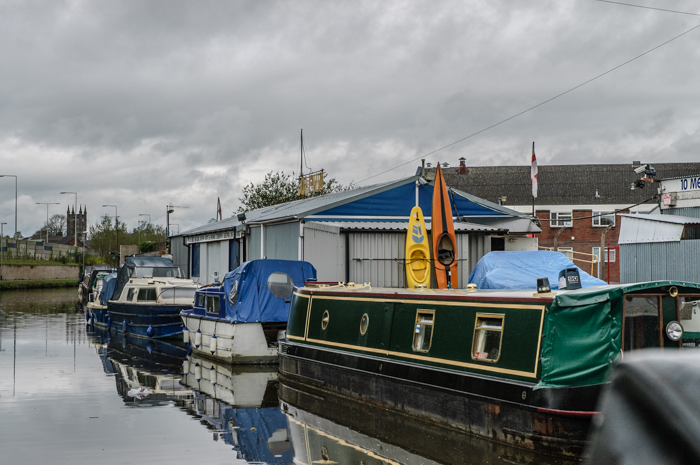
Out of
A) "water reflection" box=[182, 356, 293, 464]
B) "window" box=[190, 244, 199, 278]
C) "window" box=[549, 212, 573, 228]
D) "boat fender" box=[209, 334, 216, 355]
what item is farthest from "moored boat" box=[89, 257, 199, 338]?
"window" box=[549, 212, 573, 228]

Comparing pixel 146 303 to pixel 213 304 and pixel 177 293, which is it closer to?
pixel 177 293

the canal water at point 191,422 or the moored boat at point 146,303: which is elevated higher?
the moored boat at point 146,303

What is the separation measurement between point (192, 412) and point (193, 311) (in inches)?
337

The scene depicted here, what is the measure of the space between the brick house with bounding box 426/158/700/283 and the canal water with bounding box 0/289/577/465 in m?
34.9

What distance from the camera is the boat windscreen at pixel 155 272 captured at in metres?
30.6

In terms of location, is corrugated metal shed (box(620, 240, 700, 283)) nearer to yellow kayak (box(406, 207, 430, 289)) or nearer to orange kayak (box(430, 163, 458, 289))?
orange kayak (box(430, 163, 458, 289))

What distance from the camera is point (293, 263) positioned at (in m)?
19.7

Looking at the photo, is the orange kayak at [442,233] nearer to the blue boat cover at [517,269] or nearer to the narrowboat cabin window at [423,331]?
the blue boat cover at [517,269]

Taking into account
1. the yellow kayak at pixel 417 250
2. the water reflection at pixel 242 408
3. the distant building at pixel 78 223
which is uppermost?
the distant building at pixel 78 223

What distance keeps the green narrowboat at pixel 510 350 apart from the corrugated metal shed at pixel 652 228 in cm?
1710

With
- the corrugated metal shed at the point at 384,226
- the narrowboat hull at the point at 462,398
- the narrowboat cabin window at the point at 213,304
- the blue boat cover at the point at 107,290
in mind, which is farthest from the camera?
the blue boat cover at the point at 107,290

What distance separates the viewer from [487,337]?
35.3 ft

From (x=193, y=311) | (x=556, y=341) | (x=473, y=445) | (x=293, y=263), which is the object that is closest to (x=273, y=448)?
(x=473, y=445)

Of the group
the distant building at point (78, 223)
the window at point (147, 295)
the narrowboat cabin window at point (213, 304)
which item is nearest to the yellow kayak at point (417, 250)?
the narrowboat cabin window at point (213, 304)
